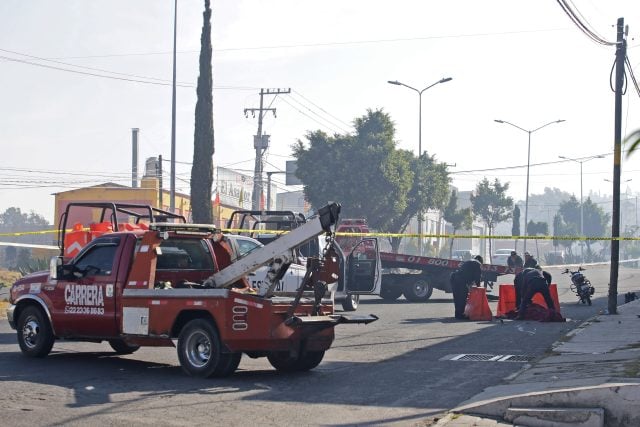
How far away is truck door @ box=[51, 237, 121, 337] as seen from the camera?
13.0m

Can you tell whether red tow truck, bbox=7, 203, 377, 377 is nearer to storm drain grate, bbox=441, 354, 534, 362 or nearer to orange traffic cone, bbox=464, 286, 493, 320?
storm drain grate, bbox=441, 354, 534, 362

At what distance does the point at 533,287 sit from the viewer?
21.1 m

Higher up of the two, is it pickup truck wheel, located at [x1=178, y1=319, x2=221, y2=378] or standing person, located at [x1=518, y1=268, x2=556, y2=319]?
standing person, located at [x1=518, y1=268, x2=556, y2=319]

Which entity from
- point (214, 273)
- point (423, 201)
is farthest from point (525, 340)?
point (423, 201)

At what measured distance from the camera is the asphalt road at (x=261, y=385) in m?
9.50

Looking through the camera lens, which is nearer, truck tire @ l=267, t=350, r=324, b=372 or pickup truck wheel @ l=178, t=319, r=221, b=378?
pickup truck wheel @ l=178, t=319, r=221, b=378

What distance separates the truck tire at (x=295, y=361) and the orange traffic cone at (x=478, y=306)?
32.7 feet

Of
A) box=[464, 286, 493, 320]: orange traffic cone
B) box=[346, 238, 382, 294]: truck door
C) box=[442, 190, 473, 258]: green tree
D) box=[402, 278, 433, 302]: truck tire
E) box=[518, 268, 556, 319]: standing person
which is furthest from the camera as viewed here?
box=[442, 190, 473, 258]: green tree

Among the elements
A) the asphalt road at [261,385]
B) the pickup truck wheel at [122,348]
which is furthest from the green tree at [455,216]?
the pickup truck wheel at [122,348]

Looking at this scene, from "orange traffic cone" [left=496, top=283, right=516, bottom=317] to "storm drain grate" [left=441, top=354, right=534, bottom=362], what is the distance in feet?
28.3

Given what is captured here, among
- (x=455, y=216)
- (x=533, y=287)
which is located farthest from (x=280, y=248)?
(x=455, y=216)

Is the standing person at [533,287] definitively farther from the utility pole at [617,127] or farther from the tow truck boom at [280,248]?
the tow truck boom at [280,248]

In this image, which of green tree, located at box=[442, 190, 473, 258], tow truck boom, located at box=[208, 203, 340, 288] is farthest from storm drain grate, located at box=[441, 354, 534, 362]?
green tree, located at box=[442, 190, 473, 258]

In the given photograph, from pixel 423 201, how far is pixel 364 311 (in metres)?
40.6
